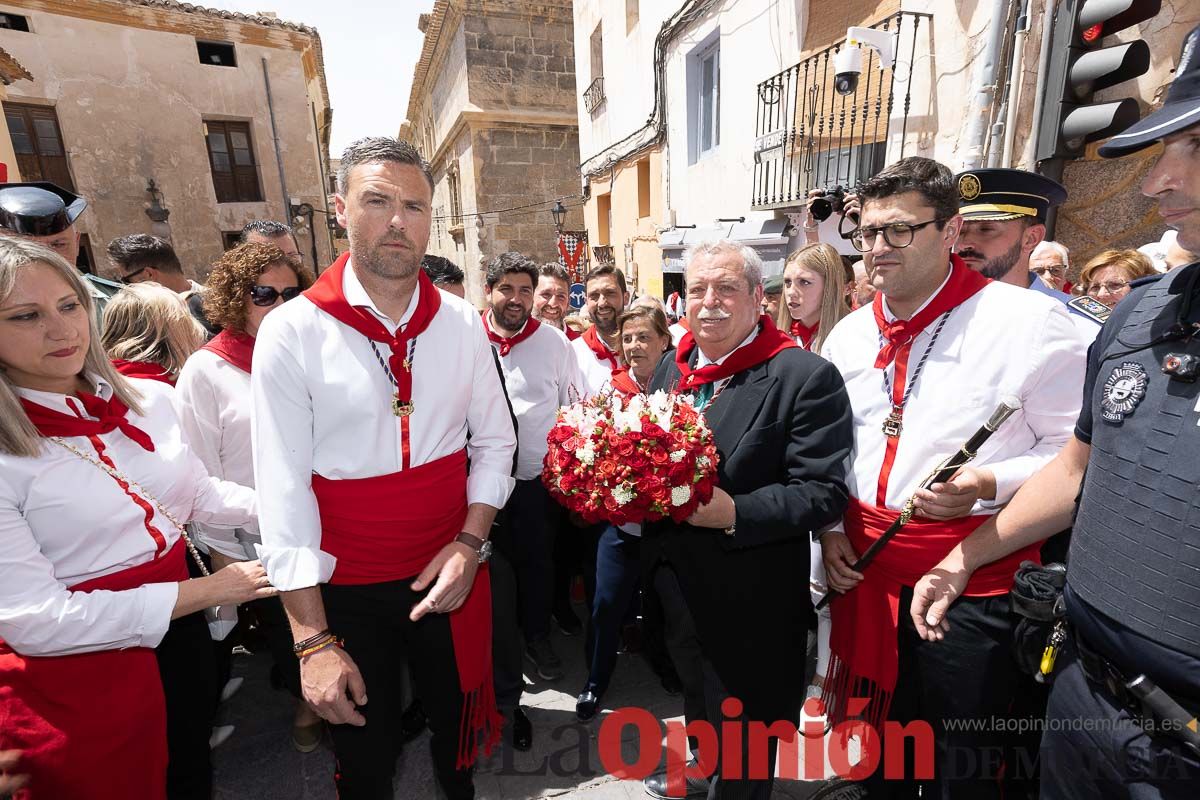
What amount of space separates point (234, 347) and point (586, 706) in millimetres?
2612

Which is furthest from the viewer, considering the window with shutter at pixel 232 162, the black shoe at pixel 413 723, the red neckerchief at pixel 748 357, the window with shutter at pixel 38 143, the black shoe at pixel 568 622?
the window with shutter at pixel 232 162

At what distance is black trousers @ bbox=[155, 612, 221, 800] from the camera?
2029 millimetres

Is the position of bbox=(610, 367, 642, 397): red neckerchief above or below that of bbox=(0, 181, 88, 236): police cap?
below

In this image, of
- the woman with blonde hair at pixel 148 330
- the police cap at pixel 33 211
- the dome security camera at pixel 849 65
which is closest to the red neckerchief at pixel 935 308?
Result: the woman with blonde hair at pixel 148 330

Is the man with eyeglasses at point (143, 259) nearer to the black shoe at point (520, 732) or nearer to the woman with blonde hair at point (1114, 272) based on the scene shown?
the black shoe at point (520, 732)

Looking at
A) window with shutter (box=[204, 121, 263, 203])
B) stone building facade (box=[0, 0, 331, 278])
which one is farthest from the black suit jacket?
window with shutter (box=[204, 121, 263, 203])

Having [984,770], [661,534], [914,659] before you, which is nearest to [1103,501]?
[914,659]

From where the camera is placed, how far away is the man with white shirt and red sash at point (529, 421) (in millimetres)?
3559

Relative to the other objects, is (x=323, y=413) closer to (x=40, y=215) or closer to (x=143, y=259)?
(x=40, y=215)

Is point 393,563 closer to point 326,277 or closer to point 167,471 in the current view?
point 167,471

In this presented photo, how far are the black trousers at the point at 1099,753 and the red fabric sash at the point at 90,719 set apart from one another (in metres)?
2.76

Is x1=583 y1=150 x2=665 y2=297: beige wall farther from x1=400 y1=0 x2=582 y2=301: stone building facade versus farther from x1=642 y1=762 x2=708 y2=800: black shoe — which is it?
x1=642 y1=762 x2=708 y2=800: black shoe

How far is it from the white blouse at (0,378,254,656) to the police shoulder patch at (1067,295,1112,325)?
11.6 feet

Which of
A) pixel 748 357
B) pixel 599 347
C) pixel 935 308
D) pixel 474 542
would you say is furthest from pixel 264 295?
pixel 935 308
